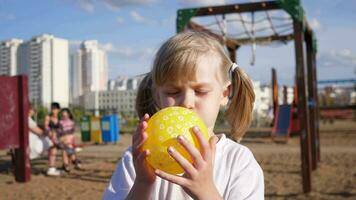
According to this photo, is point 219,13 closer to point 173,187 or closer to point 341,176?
point 341,176

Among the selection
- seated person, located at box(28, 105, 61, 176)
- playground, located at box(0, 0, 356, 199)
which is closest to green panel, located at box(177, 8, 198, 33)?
playground, located at box(0, 0, 356, 199)

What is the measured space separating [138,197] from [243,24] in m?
10.1

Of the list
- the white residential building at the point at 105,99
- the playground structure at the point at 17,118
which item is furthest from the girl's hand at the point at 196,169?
the white residential building at the point at 105,99

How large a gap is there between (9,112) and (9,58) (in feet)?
155

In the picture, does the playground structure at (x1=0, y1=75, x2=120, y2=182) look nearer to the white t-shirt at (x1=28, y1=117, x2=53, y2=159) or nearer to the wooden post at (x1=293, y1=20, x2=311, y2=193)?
the white t-shirt at (x1=28, y1=117, x2=53, y2=159)

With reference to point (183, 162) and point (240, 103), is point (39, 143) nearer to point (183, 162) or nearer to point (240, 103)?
point (240, 103)

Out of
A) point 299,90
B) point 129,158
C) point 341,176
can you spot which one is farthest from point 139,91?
point 341,176

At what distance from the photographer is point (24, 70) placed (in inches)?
2174

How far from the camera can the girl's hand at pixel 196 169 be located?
149cm

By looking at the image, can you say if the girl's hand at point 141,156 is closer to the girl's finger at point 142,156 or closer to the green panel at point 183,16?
the girl's finger at point 142,156

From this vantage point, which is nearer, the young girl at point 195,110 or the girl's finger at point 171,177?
the girl's finger at point 171,177

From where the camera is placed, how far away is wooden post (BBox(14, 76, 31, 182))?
9.62m

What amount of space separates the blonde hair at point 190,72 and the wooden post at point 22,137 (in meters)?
7.79

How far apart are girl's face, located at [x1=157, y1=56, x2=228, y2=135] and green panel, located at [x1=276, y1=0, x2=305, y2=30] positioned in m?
6.61
